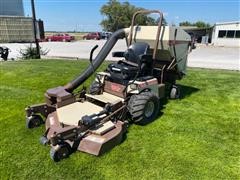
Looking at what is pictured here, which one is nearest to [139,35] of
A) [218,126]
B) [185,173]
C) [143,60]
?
[143,60]

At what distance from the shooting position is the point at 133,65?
174 inches

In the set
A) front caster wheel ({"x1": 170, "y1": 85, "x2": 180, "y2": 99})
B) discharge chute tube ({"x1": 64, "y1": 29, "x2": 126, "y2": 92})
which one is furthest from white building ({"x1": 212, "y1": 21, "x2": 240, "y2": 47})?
discharge chute tube ({"x1": 64, "y1": 29, "x2": 126, "y2": 92})

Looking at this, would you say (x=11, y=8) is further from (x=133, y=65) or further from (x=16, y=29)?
(x=133, y=65)

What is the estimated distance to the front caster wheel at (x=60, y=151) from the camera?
9.71 feet

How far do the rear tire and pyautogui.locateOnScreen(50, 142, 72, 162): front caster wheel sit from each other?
1205 millimetres

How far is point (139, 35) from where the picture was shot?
16.8ft

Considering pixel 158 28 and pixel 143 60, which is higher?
pixel 158 28

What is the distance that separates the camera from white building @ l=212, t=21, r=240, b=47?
26364 millimetres

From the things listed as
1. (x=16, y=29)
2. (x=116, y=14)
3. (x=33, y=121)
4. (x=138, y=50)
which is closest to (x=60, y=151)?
(x=33, y=121)

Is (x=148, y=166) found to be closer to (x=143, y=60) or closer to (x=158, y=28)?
(x=143, y=60)

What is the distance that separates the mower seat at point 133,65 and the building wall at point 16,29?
2500cm

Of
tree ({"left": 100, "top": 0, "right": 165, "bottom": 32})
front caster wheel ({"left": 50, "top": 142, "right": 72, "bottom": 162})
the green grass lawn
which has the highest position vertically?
tree ({"left": 100, "top": 0, "right": 165, "bottom": 32})

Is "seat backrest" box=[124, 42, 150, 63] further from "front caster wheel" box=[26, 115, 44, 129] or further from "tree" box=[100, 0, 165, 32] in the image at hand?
"tree" box=[100, 0, 165, 32]

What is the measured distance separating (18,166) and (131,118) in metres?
1.78
